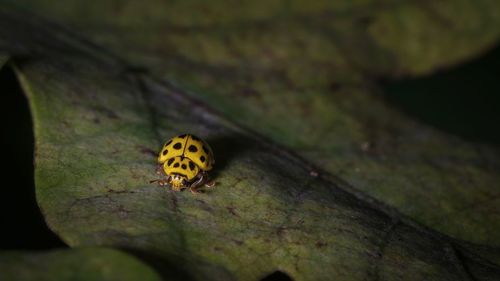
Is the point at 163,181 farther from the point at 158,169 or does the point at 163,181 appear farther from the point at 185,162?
the point at 185,162

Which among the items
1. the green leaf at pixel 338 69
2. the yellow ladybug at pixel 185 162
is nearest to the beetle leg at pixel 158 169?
the yellow ladybug at pixel 185 162

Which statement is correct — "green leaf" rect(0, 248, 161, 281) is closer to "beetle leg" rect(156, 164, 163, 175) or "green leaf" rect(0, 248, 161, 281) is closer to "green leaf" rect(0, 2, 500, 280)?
"green leaf" rect(0, 2, 500, 280)

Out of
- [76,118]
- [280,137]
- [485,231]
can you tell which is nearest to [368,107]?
[280,137]

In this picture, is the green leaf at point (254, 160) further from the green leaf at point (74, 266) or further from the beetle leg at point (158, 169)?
the green leaf at point (74, 266)

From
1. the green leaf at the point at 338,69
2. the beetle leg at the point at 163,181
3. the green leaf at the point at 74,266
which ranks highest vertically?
the green leaf at the point at 338,69

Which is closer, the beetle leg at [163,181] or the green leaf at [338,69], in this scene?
the beetle leg at [163,181]

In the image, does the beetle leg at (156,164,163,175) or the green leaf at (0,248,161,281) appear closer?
the green leaf at (0,248,161,281)

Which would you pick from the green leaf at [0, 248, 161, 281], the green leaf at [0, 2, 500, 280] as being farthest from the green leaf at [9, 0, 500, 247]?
the green leaf at [0, 248, 161, 281]
